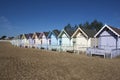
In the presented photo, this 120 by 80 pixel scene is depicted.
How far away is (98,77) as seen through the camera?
11.0m

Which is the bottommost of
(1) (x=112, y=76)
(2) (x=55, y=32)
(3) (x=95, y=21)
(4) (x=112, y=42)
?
(1) (x=112, y=76)

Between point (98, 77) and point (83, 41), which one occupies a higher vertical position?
point (83, 41)

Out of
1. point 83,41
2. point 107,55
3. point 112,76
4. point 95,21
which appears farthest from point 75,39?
point 95,21

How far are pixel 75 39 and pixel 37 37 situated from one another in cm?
1928

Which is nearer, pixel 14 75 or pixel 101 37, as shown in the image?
pixel 14 75

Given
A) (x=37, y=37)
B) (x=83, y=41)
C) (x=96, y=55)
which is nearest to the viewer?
(x=96, y=55)

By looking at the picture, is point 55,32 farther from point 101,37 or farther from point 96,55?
point 96,55

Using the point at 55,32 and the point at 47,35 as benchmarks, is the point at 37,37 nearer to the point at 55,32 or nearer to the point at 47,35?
the point at 47,35

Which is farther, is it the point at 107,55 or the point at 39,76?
the point at 107,55

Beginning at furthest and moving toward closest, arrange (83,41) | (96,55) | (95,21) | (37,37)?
(95,21) < (37,37) < (83,41) < (96,55)

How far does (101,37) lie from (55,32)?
15929mm

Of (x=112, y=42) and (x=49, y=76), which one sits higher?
(x=112, y=42)

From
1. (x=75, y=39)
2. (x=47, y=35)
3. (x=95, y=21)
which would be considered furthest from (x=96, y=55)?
(x=95, y=21)

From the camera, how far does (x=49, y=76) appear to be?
36.6ft
